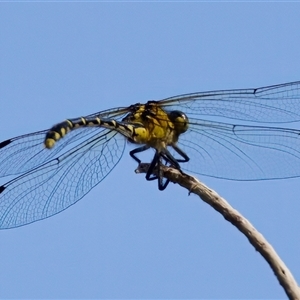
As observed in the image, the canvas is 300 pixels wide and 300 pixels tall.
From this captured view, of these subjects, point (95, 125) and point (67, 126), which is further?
point (95, 125)

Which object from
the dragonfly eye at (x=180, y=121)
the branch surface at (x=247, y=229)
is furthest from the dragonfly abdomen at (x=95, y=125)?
the branch surface at (x=247, y=229)

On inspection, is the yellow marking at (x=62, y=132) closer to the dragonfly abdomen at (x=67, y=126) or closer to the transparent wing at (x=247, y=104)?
the dragonfly abdomen at (x=67, y=126)

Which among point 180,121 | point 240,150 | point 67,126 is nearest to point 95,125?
point 67,126

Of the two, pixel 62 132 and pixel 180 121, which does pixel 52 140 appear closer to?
pixel 62 132

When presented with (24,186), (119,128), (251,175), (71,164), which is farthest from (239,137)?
(24,186)

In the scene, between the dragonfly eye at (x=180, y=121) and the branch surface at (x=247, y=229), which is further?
the dragonfly eye at (x=180, y=121)

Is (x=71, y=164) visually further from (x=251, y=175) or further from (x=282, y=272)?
(x=282, y=272)
